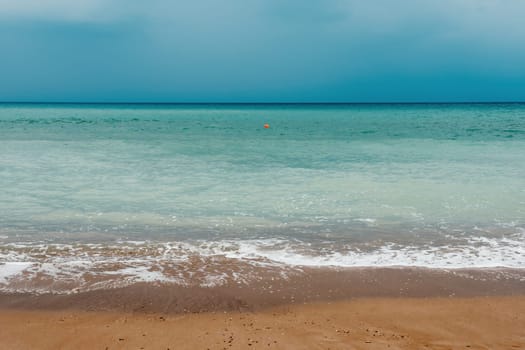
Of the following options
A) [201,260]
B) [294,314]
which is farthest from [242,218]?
[294,314]

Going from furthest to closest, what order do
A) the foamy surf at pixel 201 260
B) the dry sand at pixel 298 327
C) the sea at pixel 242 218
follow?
the sea at pixel 242 218 → the foamy surf at pixel 201 260 → the dry sand at pixel 298 327

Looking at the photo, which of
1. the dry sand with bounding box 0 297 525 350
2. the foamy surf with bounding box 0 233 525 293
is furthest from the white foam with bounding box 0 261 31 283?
the dry sand with bounding box 0 297 525 350

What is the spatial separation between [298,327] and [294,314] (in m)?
0.32

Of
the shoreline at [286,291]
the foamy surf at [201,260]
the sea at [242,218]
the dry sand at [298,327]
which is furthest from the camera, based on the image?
the sea at [242,218]

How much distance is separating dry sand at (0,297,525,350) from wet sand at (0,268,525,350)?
0.03ft

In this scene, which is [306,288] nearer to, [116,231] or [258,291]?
[258,291]

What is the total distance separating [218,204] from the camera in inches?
373

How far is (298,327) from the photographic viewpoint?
4332 millimetres

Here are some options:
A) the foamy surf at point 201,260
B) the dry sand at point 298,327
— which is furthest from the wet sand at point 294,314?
the foamy surf at point 201,260

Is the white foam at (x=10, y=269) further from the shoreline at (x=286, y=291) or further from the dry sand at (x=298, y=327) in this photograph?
the dry sand at (x=298, y=327)

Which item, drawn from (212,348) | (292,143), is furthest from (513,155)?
(212,348)

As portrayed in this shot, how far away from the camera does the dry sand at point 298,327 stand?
158 inches

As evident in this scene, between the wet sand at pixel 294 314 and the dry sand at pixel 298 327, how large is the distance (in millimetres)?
10

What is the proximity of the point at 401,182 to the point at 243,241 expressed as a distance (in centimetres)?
656
